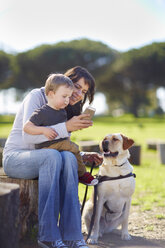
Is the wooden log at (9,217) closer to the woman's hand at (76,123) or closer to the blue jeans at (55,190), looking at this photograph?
the blue jeans at (55,190)

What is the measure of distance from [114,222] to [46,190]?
4.54 feet

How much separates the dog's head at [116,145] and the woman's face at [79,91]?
0.64 m

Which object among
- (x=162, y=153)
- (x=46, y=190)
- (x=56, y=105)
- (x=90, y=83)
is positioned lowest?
(x=162, y=153)

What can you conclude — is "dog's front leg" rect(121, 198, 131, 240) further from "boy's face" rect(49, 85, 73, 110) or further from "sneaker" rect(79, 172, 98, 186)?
"boy's face" rect(49, 85, 73, 110)

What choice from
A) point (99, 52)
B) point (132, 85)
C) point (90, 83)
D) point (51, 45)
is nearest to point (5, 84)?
point (51, 45)

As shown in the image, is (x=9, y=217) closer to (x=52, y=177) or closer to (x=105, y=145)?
(x=52, y=177)

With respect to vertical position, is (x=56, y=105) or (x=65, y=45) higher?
(x=65, y=45)

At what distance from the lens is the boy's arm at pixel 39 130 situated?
319 cm

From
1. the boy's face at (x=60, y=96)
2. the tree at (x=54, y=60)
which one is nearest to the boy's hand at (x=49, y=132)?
the boy's face at (x=60, y=96)

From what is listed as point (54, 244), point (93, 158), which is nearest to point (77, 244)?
point (54, 244)

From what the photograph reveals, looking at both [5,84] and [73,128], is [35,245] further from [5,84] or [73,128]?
[5,84]

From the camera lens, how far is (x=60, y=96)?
3.29 metres

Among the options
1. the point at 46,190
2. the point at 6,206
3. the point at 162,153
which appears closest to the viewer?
the point at 6,206

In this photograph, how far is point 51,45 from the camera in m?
47.5
